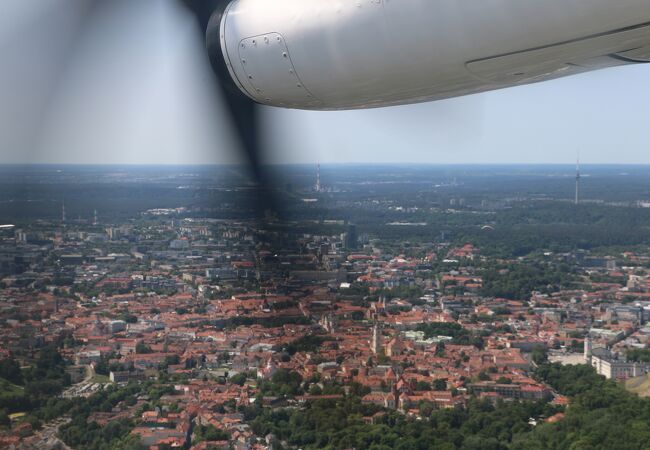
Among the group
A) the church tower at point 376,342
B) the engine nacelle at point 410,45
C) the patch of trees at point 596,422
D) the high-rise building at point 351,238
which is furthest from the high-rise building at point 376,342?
the engine nacelle at point 410,45

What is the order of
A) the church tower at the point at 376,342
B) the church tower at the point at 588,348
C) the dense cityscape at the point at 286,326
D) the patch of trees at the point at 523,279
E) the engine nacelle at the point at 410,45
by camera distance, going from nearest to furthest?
1. the engine nacelle at the point at 410,45
2. the dense cityscape at the point at 286,326
3. the church tower at the point at 376,342
4. the church tower at the point at 588,348
5. the patch of trees at the point at 523,279

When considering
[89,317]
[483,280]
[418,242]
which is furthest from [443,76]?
[418,242]

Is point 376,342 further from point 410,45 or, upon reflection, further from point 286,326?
point 410,45

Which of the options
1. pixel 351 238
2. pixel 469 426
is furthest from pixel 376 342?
pixel 351 238

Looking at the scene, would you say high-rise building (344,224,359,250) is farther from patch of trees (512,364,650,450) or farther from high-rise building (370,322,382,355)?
patch of trees (512,364,650,450)

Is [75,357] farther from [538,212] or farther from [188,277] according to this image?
[538,212]

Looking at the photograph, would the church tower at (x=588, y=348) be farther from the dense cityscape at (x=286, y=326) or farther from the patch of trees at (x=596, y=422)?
the patch of trees at (x=596, y=422)
